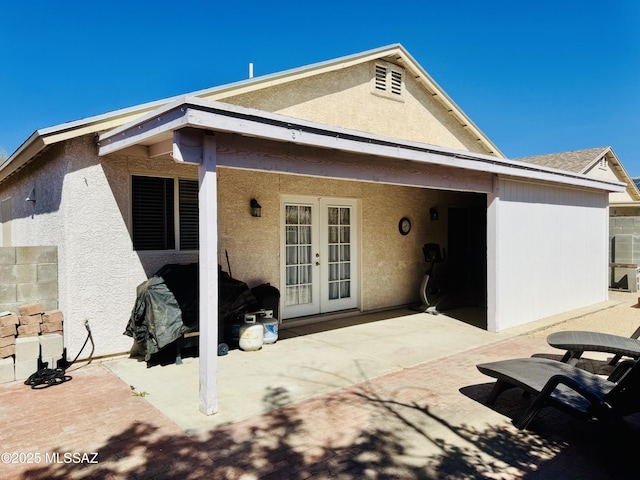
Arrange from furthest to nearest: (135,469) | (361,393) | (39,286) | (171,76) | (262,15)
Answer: (171,76), (262,15), (39,286), (361,393), (135,469)

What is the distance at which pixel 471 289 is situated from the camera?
1177 centimetres

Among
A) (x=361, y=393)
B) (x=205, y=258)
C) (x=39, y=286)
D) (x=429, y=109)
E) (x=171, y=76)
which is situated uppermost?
(x=171, y=76)

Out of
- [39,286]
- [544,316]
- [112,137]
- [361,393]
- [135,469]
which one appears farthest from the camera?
[544,316]

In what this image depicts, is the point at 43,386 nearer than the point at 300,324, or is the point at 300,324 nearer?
the point at 43,386

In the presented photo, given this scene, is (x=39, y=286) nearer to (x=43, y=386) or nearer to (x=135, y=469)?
(x=43, y=386)

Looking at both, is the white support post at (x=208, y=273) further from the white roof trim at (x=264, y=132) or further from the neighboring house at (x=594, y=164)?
the neighboring house at (x=594, y=164)

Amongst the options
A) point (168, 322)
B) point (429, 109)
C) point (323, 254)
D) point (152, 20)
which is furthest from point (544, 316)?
point (152, 20)

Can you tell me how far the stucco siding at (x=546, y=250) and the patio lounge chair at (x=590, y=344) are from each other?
2.41 meters

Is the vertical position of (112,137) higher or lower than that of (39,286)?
higher

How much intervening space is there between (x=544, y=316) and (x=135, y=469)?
8745mm

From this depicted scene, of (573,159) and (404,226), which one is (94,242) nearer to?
(404,226)

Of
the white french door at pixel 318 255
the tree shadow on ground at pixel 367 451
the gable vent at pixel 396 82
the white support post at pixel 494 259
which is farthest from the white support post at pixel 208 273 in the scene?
the gable vent at pixel 396 82

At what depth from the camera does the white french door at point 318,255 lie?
8383 millimetres

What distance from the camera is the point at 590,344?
5184mm
